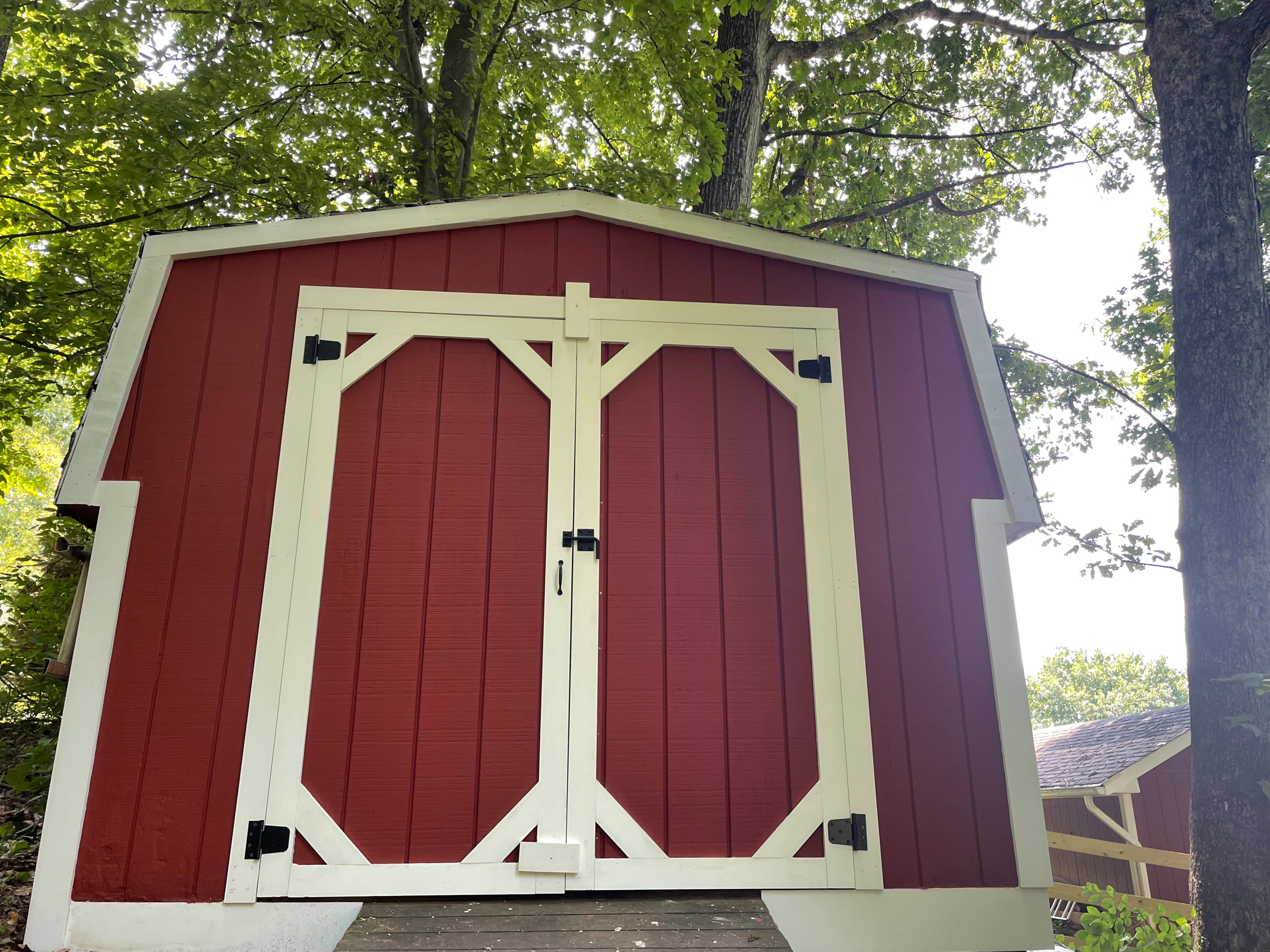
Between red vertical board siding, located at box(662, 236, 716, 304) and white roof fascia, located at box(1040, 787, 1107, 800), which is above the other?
red vertical board siding, located at box(662, 236, 716, 304)

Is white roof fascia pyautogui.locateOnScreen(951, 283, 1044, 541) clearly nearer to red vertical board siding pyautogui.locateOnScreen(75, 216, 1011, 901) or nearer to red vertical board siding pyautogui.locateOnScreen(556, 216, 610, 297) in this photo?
red vertical board siding pyautogui.locateOnScreen(75, 216, 1011, 901)

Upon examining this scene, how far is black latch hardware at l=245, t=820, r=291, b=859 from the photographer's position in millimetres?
2971

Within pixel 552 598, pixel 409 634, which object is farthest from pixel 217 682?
pixel 552 598

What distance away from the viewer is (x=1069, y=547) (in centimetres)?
878

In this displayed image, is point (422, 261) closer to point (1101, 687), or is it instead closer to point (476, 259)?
point (476, 259)

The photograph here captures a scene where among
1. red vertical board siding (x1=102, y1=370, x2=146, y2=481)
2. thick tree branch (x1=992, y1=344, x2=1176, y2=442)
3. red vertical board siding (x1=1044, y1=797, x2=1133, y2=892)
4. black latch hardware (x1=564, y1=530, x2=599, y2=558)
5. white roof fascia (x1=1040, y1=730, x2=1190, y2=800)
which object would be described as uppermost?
thick tree branch (x1=992, y1=344, x2=1176, y2=442)

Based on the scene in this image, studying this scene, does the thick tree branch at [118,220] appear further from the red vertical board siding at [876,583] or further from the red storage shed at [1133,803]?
the red storage shed at [1133,803]

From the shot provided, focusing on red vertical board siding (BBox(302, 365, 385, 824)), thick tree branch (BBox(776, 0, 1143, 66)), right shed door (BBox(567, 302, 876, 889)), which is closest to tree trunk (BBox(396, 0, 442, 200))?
thick tree branch (BBox(776, 0, 1143, 66))

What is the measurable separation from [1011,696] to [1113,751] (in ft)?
31.2

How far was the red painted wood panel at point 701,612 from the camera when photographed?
317cm

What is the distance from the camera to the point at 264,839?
9.79ft

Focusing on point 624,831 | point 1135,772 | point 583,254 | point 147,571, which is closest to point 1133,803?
point 1135,772

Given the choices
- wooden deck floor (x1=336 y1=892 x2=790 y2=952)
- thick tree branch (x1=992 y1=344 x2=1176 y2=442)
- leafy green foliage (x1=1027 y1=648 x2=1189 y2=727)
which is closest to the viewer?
wooden deck floor (x1=336 y1=892 x2=790 y2=952)

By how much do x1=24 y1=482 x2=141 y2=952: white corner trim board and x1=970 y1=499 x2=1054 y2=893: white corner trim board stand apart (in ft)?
11.4
